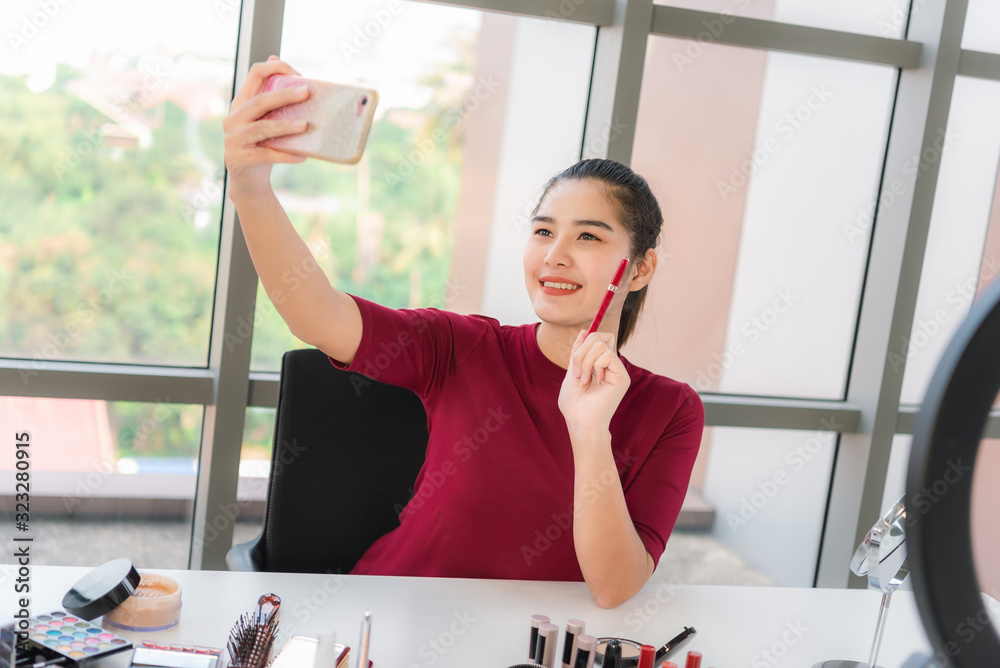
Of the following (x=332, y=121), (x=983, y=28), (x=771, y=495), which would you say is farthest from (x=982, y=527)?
(x=983, y=28)

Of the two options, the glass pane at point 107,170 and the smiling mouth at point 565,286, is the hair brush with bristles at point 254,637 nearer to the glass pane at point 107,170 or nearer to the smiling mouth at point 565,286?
the smiling mouth at point 565,286

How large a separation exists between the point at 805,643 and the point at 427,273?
1.55 m

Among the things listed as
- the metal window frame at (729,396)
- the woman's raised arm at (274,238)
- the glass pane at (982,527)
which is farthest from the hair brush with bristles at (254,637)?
the metal window frame at (729,396)

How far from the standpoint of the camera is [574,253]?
4.95 ft

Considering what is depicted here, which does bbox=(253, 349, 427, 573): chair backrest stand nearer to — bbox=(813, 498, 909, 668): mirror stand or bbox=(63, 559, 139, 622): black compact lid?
bbox=(63, 559, 139, 622): black compact lid

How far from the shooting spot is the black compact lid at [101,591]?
96 cm

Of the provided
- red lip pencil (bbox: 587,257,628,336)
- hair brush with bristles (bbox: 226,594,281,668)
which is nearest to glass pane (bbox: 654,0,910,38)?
red lip pencil (bbox: 587,257,628,336)

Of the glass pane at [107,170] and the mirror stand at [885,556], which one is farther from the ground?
the glass pane at [107,170]

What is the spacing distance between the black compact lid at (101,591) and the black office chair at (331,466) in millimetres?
446

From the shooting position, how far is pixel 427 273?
8.05ft

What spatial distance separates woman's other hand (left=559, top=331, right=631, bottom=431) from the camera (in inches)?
51.2

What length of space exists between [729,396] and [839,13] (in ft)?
4.25

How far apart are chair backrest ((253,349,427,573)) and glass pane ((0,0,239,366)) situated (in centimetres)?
94

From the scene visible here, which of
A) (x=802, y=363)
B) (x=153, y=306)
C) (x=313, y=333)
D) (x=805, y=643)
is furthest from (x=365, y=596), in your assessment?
(x=802, y=363)
